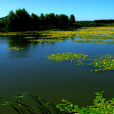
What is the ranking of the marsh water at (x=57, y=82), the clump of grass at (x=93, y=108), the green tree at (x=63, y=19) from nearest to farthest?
the clump of grass at (x=93, y=108) → the marsh water at (x=57, y=82) → the green tree at (x=63, y=19)

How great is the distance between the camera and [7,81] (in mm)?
7570

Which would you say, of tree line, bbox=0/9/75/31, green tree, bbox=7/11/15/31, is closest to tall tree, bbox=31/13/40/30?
tree line, bbox=0/9/75/31

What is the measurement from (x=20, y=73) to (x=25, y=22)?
164ft

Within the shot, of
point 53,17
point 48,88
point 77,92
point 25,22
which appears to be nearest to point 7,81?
point 48,88

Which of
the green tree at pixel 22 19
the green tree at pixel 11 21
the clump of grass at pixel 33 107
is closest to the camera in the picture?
the clump of grass at pixel 33 107

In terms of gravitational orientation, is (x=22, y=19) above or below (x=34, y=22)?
above

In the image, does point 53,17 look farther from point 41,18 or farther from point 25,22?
point 25,22

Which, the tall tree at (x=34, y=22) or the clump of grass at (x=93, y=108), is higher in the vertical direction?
the tall tree at (x=34, y=22)

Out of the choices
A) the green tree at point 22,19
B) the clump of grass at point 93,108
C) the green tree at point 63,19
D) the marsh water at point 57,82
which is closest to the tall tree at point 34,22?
the green tree at point 22,19

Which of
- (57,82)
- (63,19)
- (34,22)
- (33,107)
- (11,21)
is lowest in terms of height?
(33,107)

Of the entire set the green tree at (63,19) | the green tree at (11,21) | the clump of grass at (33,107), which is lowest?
the clump of grass at (33,107)

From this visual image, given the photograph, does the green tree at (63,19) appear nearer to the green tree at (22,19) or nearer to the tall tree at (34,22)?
the tall tree at (34,22)

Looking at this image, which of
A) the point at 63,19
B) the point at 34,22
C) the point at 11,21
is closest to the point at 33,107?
the point at 11,21

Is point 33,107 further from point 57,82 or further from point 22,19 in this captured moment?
point 22,19
